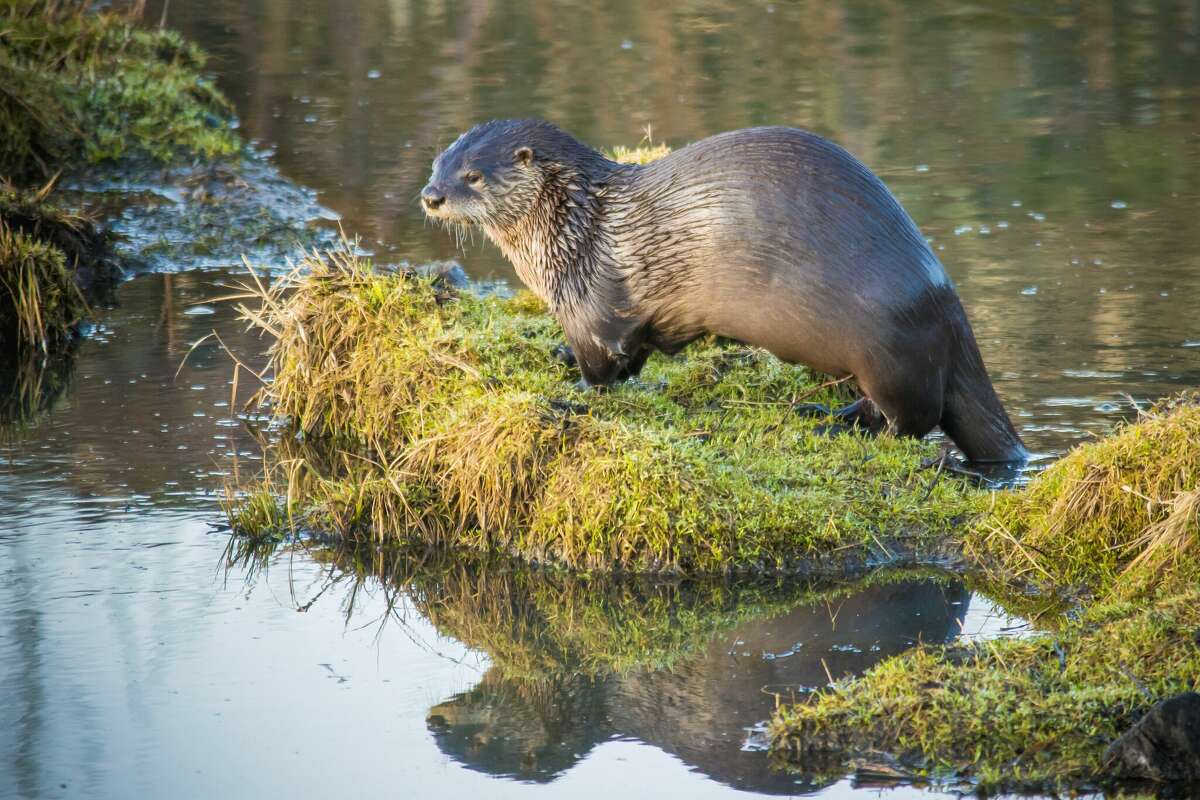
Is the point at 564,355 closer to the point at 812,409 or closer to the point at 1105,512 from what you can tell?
the point at 812,409

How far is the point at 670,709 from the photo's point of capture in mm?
3938

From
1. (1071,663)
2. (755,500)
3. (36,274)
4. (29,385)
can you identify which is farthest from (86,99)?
(1071,663)

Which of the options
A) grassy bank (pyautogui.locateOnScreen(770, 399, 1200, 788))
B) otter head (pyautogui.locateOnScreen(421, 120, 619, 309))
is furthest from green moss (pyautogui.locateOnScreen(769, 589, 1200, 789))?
otter head (pyautogui.locateOnScreen(421, 120, 619, 309))

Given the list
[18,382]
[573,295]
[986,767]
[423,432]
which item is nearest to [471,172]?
[573,295]

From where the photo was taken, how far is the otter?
5.29 m

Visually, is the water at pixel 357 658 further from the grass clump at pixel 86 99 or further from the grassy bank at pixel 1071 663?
the grass clump at pixel 86 99

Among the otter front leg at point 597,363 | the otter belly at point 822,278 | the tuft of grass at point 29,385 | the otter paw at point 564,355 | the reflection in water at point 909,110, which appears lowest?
the tuft of grass at point 29,385

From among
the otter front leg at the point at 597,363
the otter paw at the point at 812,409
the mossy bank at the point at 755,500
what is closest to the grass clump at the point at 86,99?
the mossy bank at the point at 755,500

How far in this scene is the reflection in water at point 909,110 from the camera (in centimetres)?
702

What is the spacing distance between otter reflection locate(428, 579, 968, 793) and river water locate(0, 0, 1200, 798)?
0.01 meters

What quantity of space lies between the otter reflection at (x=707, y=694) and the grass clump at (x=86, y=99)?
5.88 m

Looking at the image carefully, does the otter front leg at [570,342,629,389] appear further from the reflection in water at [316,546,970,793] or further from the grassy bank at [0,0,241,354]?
the grassy bank at [0,0,241,354]

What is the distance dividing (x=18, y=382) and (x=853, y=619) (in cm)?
410

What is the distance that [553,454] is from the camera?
4957mm
